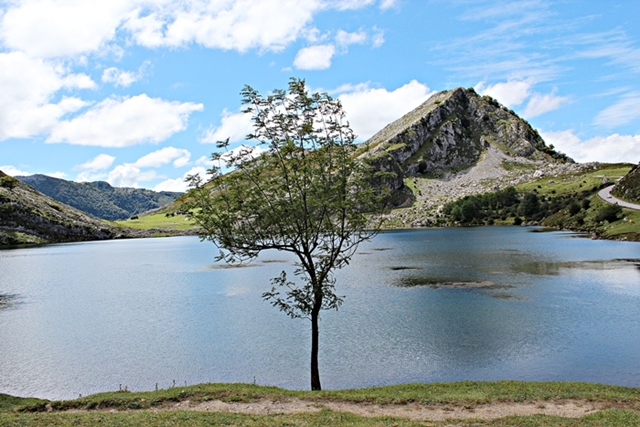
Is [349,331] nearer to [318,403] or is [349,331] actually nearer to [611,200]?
[318,403]

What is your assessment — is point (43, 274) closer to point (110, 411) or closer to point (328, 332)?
point (328, 332)

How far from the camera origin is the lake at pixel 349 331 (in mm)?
31344

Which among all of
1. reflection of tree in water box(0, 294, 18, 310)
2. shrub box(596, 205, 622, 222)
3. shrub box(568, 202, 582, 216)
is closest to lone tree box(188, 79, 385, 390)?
reflection of tree in water box(0, 294, 18, 310)

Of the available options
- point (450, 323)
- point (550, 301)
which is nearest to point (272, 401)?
point (450, 323)

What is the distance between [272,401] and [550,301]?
134 ft

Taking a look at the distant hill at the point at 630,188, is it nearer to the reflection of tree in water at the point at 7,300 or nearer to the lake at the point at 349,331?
the lake at the point at 349,331

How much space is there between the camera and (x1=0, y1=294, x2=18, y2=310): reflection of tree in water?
6197 centimetres

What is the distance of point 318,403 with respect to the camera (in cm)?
2094

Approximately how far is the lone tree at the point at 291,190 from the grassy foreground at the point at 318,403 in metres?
4.97

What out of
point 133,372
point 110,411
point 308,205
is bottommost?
point 133,372

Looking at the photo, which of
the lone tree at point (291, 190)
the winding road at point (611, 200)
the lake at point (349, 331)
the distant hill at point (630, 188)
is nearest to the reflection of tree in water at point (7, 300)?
the lake at point (349, 331)

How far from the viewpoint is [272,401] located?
21547mm

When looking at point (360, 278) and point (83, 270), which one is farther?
point (83, 270)

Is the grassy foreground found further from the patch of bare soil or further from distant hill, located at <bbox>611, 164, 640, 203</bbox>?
distant hill, located at <bbox>611, 164, 640, 203</bbox>
